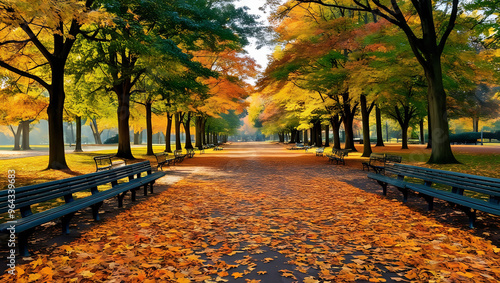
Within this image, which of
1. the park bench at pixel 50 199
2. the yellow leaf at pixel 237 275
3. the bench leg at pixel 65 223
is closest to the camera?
the yellow leaf at pixel 237 275

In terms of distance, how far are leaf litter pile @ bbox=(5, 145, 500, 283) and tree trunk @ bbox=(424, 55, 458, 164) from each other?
8.56 m

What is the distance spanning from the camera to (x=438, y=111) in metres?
14.0

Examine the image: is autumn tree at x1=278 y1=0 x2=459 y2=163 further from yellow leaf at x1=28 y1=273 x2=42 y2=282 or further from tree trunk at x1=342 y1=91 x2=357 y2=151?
yellow leaf at x1=28 y1=273 x2=42 y2=282

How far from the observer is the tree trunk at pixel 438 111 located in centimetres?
1391

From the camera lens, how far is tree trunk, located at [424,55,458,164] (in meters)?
13.9

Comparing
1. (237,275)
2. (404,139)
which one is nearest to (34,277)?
(237,275)

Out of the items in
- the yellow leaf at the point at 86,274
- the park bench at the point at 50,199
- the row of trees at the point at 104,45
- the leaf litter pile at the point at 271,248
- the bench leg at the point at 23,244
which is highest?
the row of trees at the point at 104,45

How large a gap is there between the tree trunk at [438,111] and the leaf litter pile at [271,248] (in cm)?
856

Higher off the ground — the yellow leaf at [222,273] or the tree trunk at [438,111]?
the tree trunk at [438,111]

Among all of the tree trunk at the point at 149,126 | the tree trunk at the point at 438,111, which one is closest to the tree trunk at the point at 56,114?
the tree trunk at the point at 149,126

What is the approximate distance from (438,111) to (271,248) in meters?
12.7

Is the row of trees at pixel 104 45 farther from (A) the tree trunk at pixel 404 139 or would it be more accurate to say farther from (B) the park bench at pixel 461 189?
(A) the tree trunk at pixel 404 139

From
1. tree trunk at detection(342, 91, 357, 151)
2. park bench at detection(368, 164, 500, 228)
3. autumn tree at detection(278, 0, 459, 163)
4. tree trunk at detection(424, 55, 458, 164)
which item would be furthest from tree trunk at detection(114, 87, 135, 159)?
tree trunk at detection(424, 55, 458, 164)

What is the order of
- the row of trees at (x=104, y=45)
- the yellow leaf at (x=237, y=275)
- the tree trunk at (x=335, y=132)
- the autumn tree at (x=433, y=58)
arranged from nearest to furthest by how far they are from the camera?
the yellow leaf at (x=237, y=275) < the row of trees at (x=104, y=45) < the autumn tree at (x=433, y=58) < the tree trunk at (x=335, y=132)
